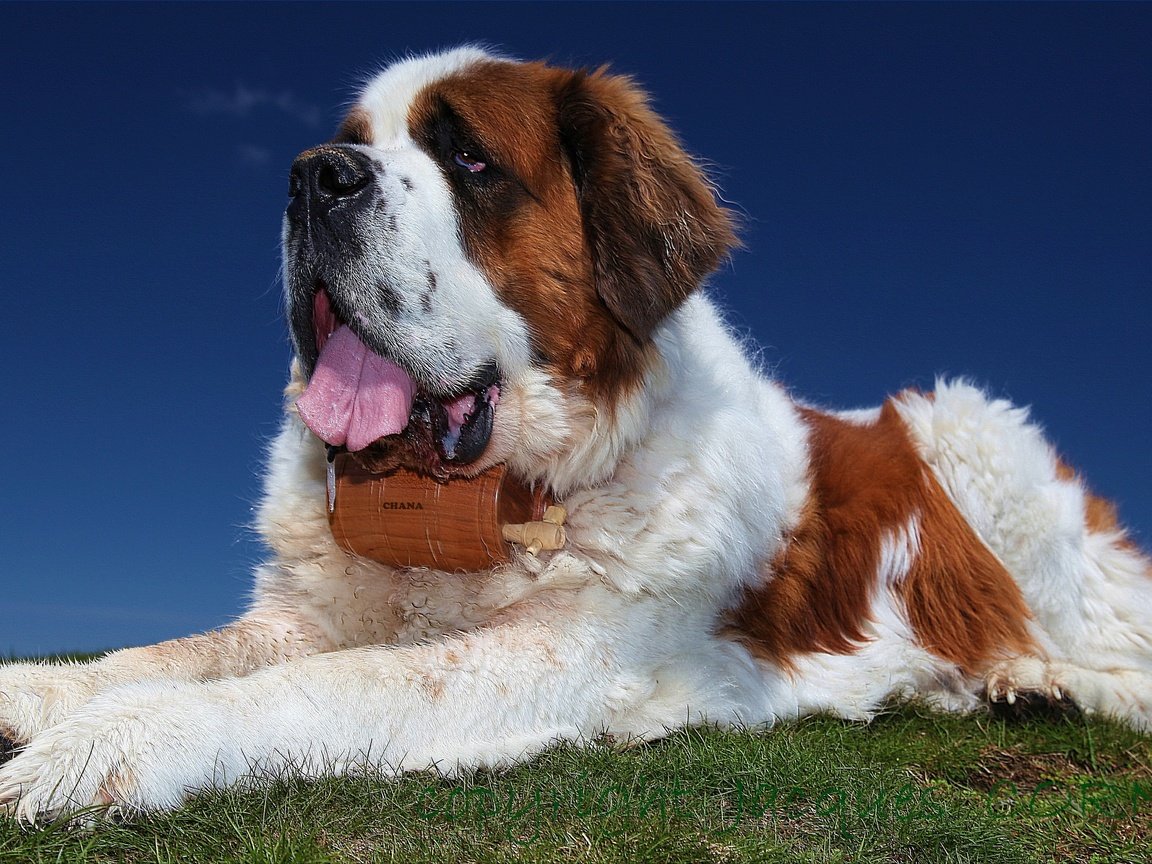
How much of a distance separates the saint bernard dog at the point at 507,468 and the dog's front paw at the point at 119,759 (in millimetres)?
11

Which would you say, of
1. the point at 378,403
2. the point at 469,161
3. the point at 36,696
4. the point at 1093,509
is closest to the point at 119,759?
the point at 36,696

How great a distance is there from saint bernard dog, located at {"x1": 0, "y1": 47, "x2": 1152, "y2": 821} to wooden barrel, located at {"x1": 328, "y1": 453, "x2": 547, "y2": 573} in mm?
59

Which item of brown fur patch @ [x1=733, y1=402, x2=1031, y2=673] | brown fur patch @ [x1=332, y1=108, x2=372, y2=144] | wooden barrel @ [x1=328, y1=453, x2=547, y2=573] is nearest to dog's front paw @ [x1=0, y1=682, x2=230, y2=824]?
wooden barrel @ [x1=328, y1=453, x2=547, y2=573]

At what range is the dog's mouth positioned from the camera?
3479mm

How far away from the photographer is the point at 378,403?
3.49 metres

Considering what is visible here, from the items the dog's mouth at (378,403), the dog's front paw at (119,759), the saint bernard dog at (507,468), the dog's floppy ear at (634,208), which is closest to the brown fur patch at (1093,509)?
the saint bernard dog at (507,468)

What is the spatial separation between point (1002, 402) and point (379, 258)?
3444mm

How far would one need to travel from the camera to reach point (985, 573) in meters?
4.91

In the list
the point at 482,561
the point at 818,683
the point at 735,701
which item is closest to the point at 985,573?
the point at 818,683

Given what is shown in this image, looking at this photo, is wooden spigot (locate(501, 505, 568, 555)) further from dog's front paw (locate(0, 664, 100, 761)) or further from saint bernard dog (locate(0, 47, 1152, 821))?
dog's front paw (locate(0, 664, 100, 761))

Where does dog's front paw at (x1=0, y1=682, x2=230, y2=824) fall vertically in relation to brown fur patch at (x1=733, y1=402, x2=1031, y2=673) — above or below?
below

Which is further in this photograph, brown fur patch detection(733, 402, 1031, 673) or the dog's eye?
brown fur patch detection(733, 402, 1031, 673)

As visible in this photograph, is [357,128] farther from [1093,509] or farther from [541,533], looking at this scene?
[1093,509]

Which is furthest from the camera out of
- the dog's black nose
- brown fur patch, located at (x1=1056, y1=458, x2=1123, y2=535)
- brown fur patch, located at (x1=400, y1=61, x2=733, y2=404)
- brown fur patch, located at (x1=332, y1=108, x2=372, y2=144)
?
brown fur patch, located at (x1=1056, y1=458, x2=1123, y2=535)
